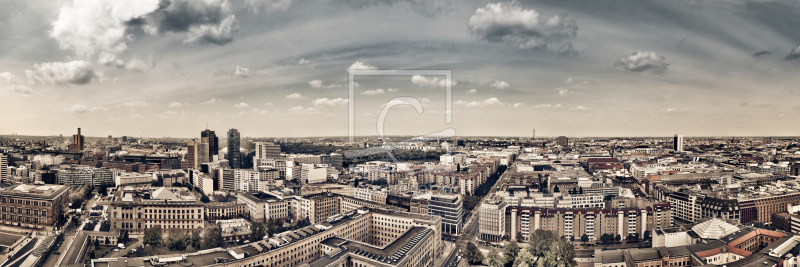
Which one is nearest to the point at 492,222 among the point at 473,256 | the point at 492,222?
the point at 492,222

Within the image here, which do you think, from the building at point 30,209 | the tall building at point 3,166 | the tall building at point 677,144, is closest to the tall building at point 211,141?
the tall building at point 3,166

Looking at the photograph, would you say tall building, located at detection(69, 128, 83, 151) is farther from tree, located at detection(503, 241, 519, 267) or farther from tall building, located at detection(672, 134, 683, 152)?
tall building, located at detection(672, 134, 683, 152)

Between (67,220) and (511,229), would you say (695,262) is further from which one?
(67,220)

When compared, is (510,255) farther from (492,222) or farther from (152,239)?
(152,239)

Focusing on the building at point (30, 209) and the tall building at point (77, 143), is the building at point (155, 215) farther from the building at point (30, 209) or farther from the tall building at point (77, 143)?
the tall building at point (77, 143)

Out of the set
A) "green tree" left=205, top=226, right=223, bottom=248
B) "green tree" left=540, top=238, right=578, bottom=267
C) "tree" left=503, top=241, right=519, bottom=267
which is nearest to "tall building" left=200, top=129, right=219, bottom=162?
"green tree" left=205, top=226, right=223, bottom=248

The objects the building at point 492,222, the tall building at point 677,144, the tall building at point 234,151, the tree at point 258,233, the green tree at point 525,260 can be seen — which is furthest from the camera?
the tall building at point 234,151
